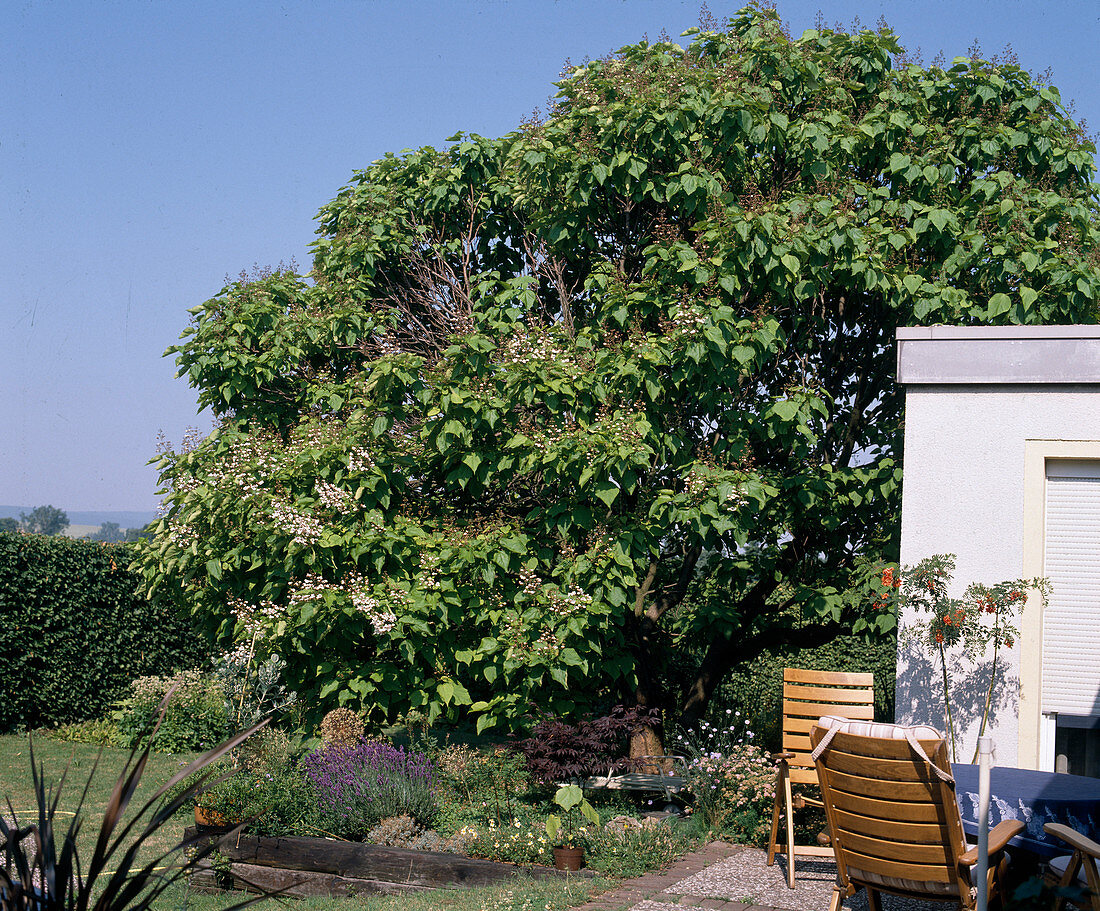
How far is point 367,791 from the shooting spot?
21.9ft

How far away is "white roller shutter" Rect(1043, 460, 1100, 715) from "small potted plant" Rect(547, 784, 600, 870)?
287 centimetres

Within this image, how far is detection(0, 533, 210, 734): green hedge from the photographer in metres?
11.8

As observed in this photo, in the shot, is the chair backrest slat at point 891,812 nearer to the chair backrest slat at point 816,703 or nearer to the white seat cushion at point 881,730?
the white seat cushion at point 881,730

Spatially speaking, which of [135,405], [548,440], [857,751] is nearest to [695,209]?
[548,440]

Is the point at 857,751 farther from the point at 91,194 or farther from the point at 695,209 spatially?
the point at 91,194

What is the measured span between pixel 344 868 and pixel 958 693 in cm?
392

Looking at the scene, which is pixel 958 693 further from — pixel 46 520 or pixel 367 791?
pixel 46 520

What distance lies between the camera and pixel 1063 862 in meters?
3.79

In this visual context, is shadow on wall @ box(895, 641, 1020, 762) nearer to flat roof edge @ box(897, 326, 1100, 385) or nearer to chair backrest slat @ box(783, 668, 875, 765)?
chair backrest slat @ box(783, 668, 875, 765)

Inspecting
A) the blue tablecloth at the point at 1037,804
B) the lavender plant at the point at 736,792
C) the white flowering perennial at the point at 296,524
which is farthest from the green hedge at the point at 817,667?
the blue tablecloth at the point at 1037,804

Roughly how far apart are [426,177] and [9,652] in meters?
7.59

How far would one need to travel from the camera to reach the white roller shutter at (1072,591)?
231 inches

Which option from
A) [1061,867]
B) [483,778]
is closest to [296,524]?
[483,778]

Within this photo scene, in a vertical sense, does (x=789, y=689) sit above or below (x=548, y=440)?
below
